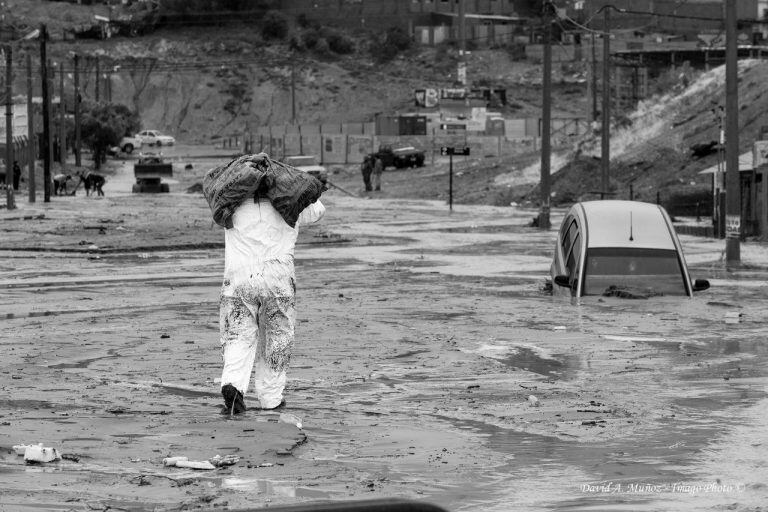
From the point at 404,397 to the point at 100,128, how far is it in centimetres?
9911

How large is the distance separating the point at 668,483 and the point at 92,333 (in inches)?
390

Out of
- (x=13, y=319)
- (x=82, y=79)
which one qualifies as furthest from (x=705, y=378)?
(x=82, y=79)

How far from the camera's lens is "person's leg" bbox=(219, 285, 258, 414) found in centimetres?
1164

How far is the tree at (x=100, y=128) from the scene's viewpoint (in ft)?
358

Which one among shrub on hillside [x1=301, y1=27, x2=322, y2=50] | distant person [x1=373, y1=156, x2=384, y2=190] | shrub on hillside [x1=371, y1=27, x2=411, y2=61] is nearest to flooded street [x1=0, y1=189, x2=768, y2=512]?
distant person [x1=373, y1=156, x2=384, y2=190]

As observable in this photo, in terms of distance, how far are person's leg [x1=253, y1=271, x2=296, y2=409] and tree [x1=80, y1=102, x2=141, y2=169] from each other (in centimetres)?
9562

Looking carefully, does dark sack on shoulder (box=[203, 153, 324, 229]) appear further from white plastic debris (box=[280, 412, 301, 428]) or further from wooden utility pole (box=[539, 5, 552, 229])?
wooden utility pole (box=[539, 5, 552, 229])

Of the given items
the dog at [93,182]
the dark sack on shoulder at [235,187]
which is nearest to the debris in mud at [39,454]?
the dark sack on shoulder at [235,187]

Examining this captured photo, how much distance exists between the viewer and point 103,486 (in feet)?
29.7

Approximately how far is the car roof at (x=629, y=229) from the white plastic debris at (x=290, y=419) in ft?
35.9

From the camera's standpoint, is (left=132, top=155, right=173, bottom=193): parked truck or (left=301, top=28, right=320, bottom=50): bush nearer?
(left=132, top=155, right=173, bottom=193): parked truck

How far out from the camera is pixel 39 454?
9.69m

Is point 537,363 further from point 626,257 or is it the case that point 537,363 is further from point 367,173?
point 367,173

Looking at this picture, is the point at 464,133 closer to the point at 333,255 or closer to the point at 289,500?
the point at 333,255
